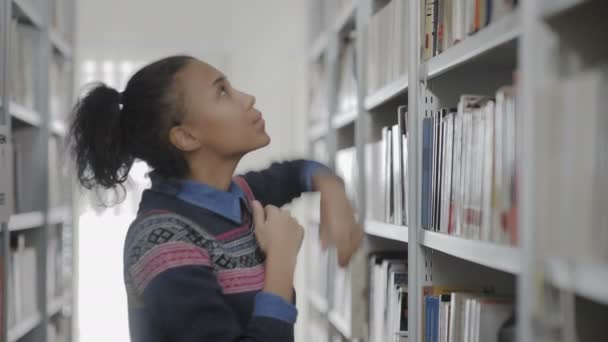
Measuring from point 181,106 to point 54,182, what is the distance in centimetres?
156

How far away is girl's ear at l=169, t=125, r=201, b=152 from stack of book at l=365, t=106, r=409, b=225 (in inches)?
21.3

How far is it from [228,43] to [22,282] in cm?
147

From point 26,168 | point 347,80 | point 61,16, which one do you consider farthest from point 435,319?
point 61,16

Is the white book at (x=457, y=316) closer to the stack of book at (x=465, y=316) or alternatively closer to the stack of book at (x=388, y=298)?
the stack of book at (x=465, y=316)

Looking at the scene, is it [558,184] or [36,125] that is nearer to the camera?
[558,184]

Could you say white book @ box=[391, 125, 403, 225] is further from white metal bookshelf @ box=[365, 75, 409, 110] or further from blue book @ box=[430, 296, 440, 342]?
blue book @ box=[430, 296, 440, 342]

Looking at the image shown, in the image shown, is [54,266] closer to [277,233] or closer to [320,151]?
[320,151]

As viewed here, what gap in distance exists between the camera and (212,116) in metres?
1.23

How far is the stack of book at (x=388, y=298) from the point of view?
1.68 m

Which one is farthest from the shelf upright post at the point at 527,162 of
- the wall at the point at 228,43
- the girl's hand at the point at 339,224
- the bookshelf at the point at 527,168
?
the wall at the point at 228,43

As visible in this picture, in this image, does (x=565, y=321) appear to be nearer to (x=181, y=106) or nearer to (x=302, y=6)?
(x=181, y=106)

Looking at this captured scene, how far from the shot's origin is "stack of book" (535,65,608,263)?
795 mm

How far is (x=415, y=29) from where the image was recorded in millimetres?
1484

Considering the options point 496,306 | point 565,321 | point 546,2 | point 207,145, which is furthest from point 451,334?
point 546,2
